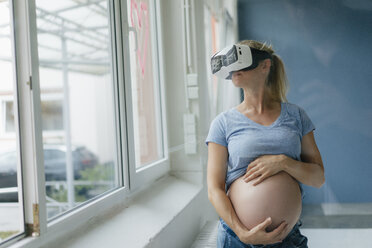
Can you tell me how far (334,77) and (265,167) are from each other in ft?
2.47

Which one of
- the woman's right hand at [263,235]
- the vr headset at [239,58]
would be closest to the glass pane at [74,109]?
the vr headset at [239,58]

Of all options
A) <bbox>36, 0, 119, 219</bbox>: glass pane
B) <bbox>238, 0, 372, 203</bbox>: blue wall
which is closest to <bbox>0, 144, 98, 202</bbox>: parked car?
<bbox>36, 0, 119, 219</bbox>: glass pane

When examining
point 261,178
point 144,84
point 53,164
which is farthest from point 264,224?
point 53,164

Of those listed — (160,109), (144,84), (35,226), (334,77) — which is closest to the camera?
(35,226)

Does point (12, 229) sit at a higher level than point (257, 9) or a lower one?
lower

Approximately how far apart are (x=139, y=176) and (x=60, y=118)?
4781 millimetres

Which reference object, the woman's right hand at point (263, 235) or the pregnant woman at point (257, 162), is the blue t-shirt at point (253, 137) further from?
the woman's right hand at point (263, 235)

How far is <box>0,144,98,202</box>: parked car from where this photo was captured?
110 cm

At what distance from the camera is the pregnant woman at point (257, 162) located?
3.74 ft

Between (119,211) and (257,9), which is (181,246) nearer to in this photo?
(119,211)

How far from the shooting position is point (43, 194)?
3.40ft

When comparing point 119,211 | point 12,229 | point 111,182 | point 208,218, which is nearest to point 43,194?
point 12,229

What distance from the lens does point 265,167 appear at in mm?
1146

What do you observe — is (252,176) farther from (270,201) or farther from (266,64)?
(266,64)
